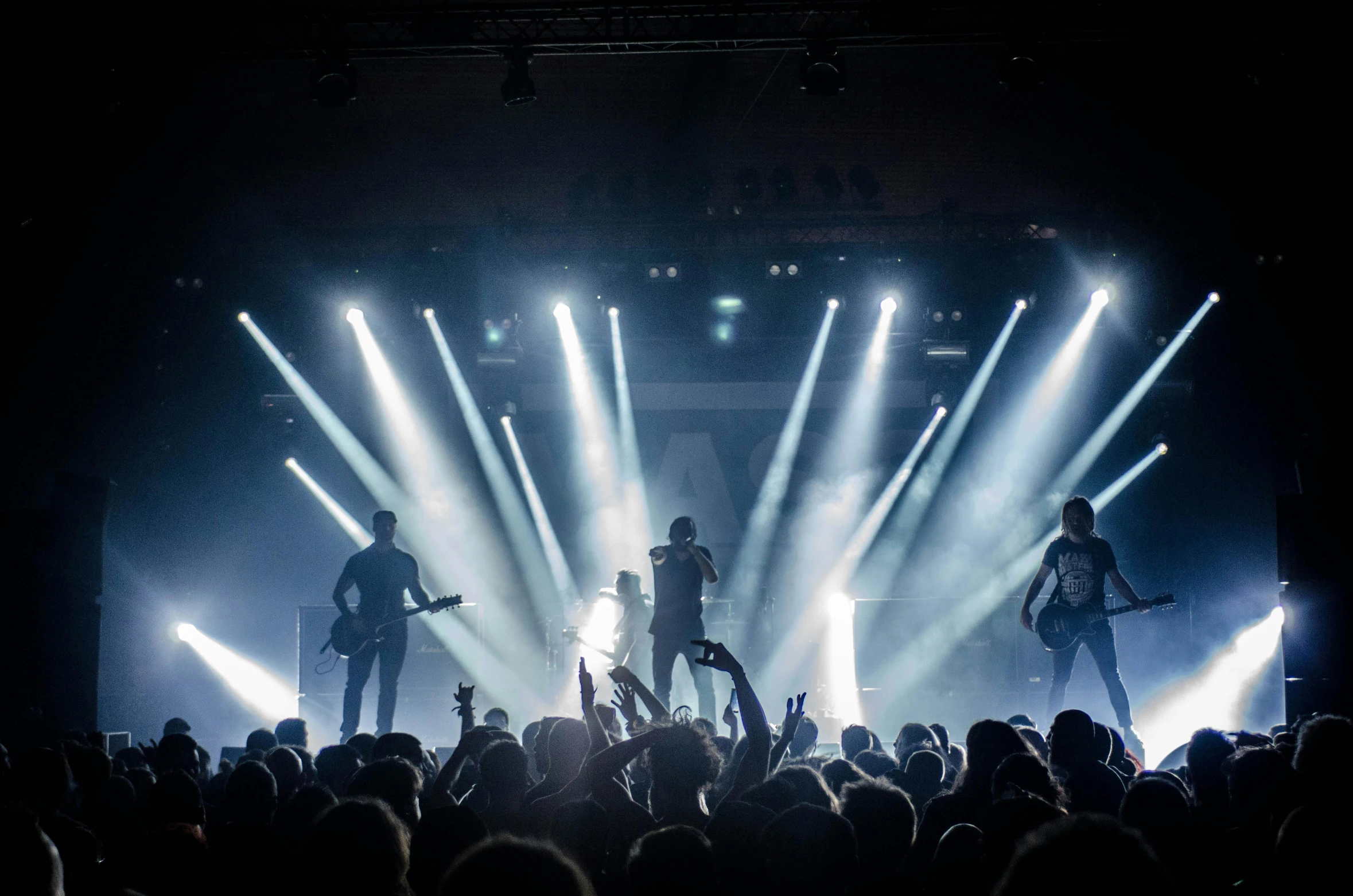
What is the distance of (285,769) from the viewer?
455cm

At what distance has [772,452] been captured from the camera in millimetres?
14164

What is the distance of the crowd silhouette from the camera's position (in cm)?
192

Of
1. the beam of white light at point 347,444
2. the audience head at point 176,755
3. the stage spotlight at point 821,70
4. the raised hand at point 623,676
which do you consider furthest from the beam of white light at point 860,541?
the audience head at point 176,755

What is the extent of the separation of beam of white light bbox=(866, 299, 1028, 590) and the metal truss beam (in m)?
5.64

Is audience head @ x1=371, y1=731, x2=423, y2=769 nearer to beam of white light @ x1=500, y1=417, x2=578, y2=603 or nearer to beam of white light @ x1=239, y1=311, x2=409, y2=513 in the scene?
beam of white light @ x1=239, y1=311, x2=409, y2=513

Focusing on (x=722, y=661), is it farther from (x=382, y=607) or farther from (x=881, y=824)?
(x=382, y=607)

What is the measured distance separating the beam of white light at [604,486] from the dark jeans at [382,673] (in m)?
6.19

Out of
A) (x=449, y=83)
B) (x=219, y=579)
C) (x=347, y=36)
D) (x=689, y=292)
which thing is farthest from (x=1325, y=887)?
(x=219, y=579)

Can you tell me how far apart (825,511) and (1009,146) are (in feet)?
15.6

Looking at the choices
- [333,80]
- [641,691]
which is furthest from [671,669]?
[333,80]

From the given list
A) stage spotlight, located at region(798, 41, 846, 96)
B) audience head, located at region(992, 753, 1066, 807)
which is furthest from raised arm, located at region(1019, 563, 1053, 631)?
audience head, located at region(992, 753, 1066, 807)

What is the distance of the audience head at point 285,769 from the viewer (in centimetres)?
452

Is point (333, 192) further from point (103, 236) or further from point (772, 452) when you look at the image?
point (772, 452)

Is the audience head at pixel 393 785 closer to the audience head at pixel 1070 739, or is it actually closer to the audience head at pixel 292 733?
the audience head at pixel 1070 739
